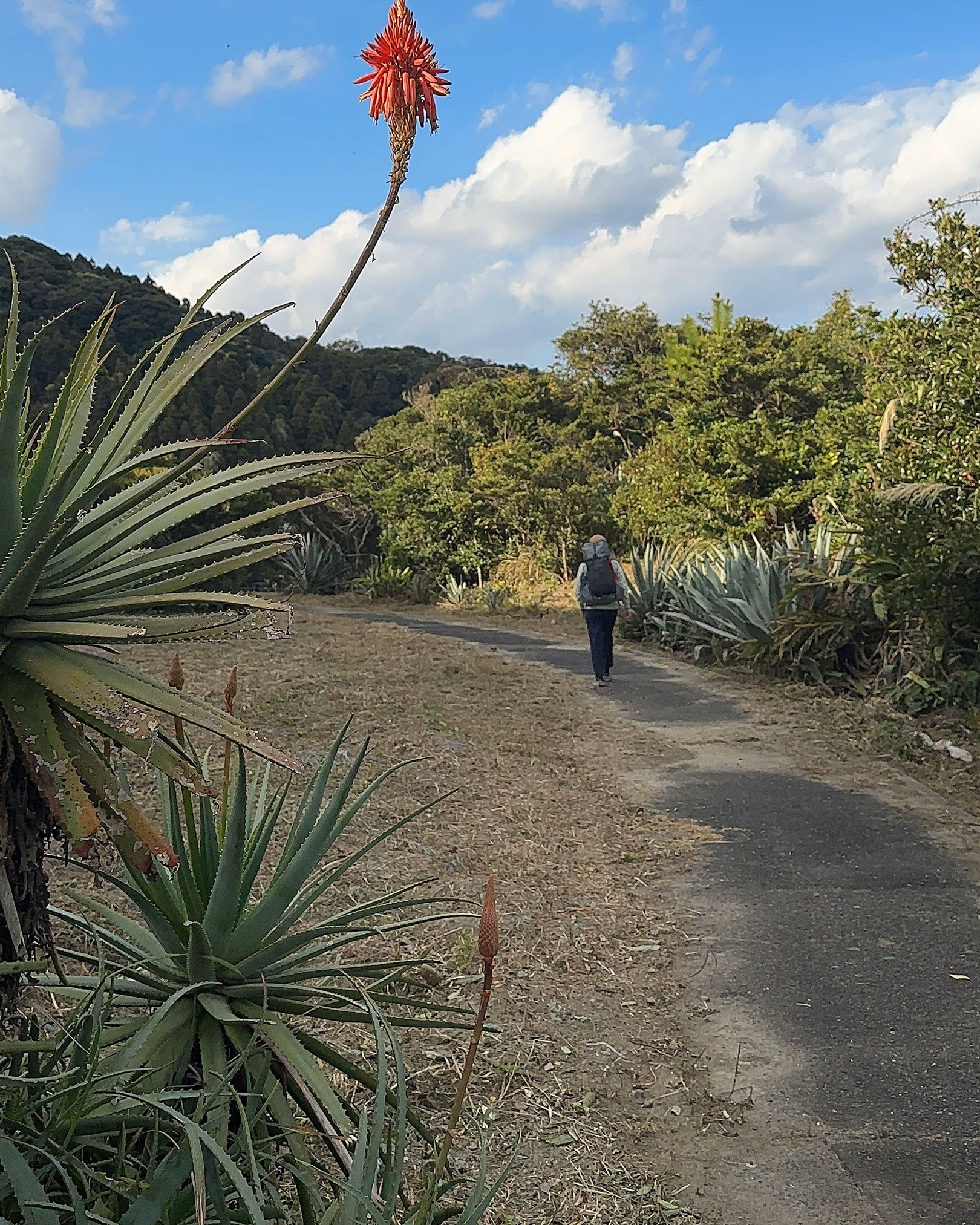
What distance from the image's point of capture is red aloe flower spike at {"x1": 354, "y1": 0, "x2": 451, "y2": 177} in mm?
2268

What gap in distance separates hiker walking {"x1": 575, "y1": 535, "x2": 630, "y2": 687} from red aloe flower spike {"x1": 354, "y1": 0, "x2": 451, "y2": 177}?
8323 millimetres

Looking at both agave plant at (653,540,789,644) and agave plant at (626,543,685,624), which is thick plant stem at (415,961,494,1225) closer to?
agave plant at (653,540,789,644)

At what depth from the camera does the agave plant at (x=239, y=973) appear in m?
2.42

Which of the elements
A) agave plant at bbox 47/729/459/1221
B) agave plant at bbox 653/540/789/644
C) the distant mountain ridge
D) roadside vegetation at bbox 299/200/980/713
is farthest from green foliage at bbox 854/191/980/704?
the distant mountain ridge

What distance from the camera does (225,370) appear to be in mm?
25969

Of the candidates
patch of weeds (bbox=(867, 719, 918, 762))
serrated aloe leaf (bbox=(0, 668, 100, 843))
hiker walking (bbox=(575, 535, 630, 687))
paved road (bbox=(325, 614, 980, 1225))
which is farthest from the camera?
hiker walking (bbox=(575, 535, 630, 687))

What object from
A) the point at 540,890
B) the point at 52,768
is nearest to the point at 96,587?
the point at 52,768

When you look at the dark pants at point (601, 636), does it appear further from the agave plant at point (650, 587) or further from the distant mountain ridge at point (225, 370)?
the distant mountain ridge at point (225, 370)

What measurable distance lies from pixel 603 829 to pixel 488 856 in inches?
38.5

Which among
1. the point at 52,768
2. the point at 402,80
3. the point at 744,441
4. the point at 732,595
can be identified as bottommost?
the point at 52,768

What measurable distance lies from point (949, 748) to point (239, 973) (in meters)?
6.30

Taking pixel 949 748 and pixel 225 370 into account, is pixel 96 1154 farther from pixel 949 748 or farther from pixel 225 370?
pixel 225 370

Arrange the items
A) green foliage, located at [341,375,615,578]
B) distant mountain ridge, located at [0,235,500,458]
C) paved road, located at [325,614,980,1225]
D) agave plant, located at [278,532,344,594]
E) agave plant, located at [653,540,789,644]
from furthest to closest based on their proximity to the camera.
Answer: agave plant, located at [278,532,344,594]
distant mountain ridge, located at [0,235,500,458]
green foliage, located at [341,375,615,578]
agave plant, located at [653,540,789,644]
paved road, located at [325,614,980,1225]

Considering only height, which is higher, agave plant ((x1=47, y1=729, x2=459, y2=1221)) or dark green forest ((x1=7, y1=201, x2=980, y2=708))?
dark green forest ((x1=7, y1=201, x2=980, y2=708))
